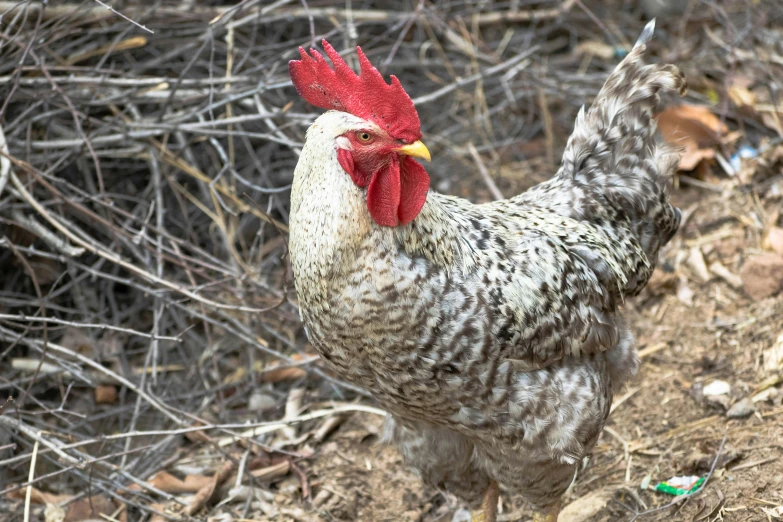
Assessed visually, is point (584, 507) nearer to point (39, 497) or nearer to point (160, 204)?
point (39, 497)

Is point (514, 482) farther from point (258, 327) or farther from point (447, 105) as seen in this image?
point (447, 105)

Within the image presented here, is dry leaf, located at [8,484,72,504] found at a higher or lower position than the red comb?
lower

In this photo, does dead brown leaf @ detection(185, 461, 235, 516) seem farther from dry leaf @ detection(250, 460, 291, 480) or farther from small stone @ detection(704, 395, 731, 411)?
small stone @ detection(704, 395, 731, 411)

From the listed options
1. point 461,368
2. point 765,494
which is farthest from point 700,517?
point 461,368

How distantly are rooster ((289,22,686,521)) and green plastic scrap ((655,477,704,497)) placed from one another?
0.64 meters

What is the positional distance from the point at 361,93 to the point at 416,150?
0.30 m

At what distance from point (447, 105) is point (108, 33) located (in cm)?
274

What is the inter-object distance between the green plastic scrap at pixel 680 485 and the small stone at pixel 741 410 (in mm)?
512

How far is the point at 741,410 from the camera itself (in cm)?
422

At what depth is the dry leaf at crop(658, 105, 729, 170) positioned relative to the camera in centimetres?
595

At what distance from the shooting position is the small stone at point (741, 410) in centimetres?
421

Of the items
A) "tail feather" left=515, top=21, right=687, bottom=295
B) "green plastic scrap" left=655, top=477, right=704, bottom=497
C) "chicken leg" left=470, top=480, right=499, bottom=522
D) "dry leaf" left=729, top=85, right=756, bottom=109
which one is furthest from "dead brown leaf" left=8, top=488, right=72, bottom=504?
"dry leaf" left=729, top=85, right=756, bottom=109

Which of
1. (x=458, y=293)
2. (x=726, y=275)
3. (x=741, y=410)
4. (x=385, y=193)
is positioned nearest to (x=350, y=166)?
(x=385, y=193)

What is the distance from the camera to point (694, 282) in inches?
210
